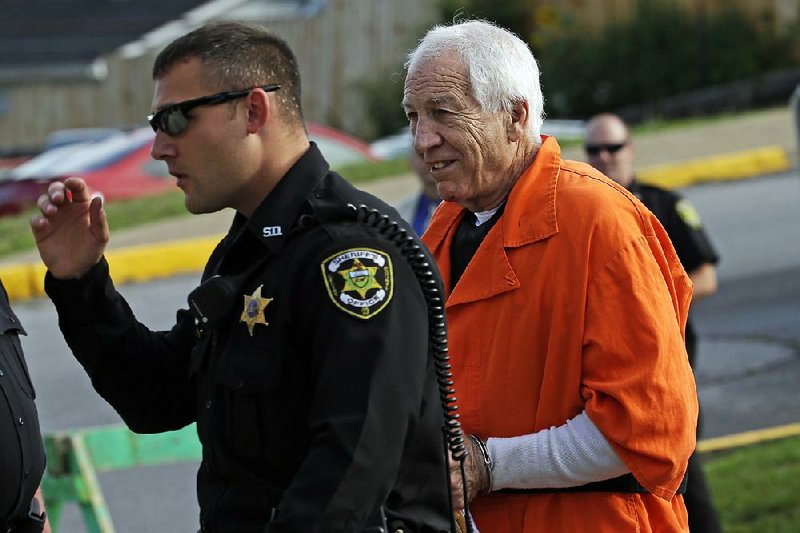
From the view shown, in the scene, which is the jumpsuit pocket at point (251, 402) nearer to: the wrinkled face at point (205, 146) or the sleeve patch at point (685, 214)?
the wrinkled face at point (205, 146)

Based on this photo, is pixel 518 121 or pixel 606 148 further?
pixel 606 148

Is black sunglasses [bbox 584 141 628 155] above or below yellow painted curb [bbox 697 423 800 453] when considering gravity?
above

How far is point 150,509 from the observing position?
262 inches

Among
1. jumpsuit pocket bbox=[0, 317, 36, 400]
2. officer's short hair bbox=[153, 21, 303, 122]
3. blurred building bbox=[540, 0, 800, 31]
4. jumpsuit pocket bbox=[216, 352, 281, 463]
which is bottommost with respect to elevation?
blurred building bbox=[540, 0, 800, 31]

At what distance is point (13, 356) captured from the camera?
136 inches

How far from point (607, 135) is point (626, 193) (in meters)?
3.04

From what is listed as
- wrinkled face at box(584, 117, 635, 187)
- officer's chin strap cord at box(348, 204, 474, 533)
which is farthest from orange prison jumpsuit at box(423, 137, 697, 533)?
wrinkled face at box(584, 117, 635, 187)

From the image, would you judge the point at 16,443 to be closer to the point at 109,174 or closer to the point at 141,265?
the point at 141,265

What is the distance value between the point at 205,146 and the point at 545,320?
2.69 ft

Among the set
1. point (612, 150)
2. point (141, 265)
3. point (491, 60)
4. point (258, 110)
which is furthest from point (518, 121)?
point (141, 265)

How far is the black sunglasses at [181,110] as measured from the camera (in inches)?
Answer: 107

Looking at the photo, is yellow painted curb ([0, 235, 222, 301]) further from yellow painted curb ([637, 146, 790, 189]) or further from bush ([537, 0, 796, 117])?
bush ([537, 0, 796, 117])

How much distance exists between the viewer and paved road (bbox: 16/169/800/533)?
691 cm

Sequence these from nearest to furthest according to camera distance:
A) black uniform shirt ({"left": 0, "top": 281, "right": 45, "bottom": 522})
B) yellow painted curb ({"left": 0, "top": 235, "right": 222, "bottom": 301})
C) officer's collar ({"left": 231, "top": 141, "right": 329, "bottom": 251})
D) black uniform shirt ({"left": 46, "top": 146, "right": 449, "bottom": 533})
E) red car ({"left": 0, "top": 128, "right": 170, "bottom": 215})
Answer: black uniform shirt ({"left": 46, "top": 146, "right": 449, "bottom": 533}) → officer's collar ({"left": 231, "top": 141, "right": 329, "bottom": 251}) → black uniform shirt ({"left": 0, "top": 281, "right": 45, "bottom": 522}) → yellow painted curb ({"left": 0, "top": 235, "right": 222, "bottom": 301}) → red car ({"left": 0, "top": 128, "right": 170, "bottom": 215})
